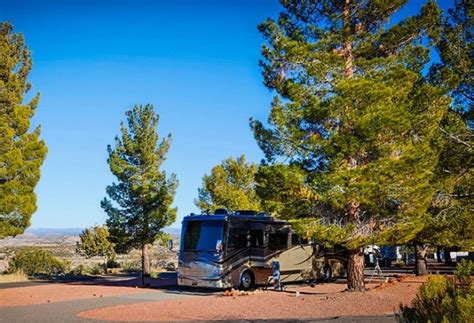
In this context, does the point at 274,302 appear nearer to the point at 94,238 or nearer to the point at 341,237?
the point at 341,237

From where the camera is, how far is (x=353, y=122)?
14.1 m

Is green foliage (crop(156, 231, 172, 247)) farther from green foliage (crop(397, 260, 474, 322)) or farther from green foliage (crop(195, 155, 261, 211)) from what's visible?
green foliage (crop(397, 260, 474, 322))

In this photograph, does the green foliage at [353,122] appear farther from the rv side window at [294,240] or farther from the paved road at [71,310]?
the rv side window at [294,240]

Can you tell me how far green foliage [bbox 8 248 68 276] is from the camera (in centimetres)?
3359

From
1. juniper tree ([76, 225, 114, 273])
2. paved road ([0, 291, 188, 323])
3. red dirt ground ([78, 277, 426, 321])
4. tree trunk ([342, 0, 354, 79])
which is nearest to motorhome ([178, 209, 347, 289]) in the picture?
paved road ([0, 291, 188, 323])

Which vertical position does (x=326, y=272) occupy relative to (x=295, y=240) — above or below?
below

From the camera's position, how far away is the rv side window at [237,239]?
18391mm

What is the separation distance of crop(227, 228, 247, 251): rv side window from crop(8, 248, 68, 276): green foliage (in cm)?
2034

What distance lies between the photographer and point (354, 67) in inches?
601

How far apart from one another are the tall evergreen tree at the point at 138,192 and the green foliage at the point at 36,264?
954 cm

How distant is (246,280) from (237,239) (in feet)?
5.61

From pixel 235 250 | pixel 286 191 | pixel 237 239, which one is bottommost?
pixel 235 250

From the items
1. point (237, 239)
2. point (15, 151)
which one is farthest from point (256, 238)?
point (15, 151)

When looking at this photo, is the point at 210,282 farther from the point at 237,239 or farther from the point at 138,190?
the point at 138,190
